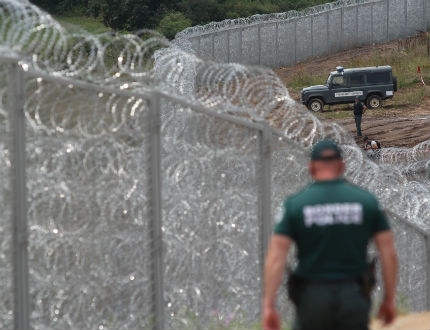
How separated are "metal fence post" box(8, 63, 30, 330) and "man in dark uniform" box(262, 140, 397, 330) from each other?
3.78 ft

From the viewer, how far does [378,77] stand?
39.3 meters

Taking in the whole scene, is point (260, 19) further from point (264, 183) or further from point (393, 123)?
point (264, 183)

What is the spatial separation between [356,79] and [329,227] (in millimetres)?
35034

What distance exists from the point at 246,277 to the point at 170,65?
146cm

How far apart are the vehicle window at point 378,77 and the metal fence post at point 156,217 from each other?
33.3m

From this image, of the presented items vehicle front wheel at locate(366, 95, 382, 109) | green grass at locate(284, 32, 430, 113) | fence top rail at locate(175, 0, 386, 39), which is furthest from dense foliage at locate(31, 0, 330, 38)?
vehicle front wheel at locate(366, 95, 382, 109)

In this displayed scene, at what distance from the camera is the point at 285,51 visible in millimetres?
52000

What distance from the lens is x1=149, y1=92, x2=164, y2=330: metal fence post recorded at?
6.32 metres

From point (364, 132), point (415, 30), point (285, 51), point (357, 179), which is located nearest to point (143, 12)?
point (285, 51)

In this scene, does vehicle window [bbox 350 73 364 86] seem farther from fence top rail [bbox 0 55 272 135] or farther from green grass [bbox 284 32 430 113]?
fence top rail [bbox 0 55 272 135]

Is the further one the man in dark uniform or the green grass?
the green grass

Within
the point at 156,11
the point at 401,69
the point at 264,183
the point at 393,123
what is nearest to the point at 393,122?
the point at 393,123

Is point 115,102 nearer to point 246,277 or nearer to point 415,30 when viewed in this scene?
point 246,277

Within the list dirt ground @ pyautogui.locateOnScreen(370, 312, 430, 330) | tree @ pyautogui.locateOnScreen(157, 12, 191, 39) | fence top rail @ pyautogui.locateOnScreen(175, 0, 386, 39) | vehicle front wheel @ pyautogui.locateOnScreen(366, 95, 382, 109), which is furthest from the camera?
tree @ pyautogui.locateOnScreen(157, 12, 191, 39)
